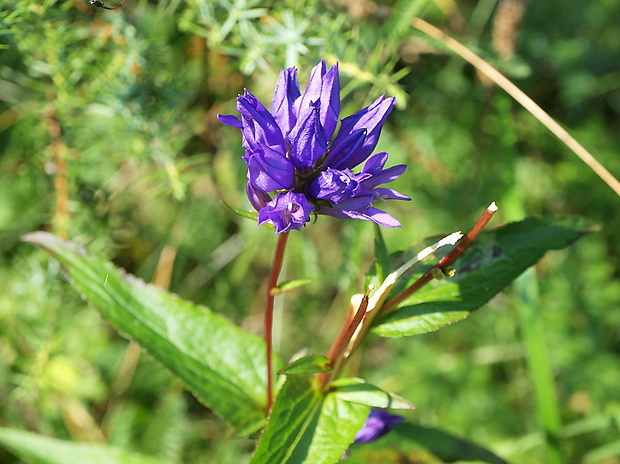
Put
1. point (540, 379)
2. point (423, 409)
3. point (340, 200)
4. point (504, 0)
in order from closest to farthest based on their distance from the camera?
point (340, 200) < point (540, 379) < point (504, 0) < point (423, 409)

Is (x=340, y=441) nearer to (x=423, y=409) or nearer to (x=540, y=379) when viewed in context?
(x=540, y=379)

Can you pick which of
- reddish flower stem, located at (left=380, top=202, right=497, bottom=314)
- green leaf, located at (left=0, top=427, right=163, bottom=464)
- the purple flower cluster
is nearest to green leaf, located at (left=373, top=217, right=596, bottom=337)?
reddish flower stem, located at (left=380, top=202, right=497, bottom=314)

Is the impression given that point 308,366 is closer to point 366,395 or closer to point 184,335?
point 366,395

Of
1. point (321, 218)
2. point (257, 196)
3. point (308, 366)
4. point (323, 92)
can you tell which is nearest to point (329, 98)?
point (323, 92)

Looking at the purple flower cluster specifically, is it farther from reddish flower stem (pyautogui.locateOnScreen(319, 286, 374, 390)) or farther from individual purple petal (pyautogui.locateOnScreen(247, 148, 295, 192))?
reddish flower stem (pyautogui.locateOnScreen(319, 286, 374, 390))

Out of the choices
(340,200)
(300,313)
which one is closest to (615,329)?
(300,313)

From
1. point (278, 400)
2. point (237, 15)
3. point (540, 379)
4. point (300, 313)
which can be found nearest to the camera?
point (278, 400)
